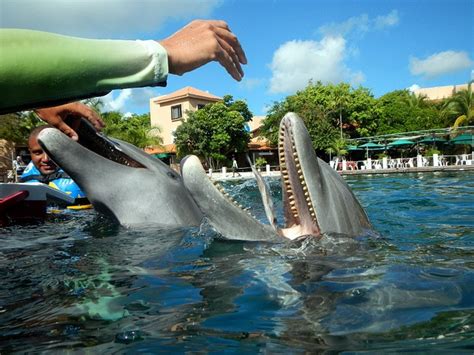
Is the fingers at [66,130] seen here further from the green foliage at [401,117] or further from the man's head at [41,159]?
the green foliage at [401,117]

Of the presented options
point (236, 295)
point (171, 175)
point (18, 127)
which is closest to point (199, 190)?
point (236, 295)

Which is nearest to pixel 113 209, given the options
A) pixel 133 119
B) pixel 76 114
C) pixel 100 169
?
pixel 100 169

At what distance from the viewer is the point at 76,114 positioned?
12.7ft

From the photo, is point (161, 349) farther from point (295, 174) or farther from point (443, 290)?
point (295, 174)

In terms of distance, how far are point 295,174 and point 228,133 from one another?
1456 inches

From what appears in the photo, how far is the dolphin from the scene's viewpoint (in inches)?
120

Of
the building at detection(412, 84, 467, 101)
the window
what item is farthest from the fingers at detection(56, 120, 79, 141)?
the building at detection(412, 84, 467, 101)

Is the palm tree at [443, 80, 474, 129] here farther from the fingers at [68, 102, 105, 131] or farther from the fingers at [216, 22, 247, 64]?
the fingers at [216, 22, 247, 64]

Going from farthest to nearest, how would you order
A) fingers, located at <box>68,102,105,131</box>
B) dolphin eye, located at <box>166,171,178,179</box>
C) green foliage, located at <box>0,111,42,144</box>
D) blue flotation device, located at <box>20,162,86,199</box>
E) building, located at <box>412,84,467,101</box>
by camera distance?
building, located at <box>412,84,467,101</box> < green foliage, located at <box>0,111,42,144</box> < blue flotation device, located at <box>20,162,86,199</box> < dolphin eye, located at <box>166,171,178,179</box> < fingers, located at <box>68,102,105,131</box>

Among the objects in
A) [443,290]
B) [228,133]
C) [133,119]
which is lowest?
[443,290]

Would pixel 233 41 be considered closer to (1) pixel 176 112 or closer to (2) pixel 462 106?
(2) pixel 462 106

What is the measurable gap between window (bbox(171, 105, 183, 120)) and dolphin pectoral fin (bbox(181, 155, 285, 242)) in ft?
144

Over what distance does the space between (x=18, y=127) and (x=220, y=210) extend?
31.9 metres

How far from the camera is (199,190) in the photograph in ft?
10.2
